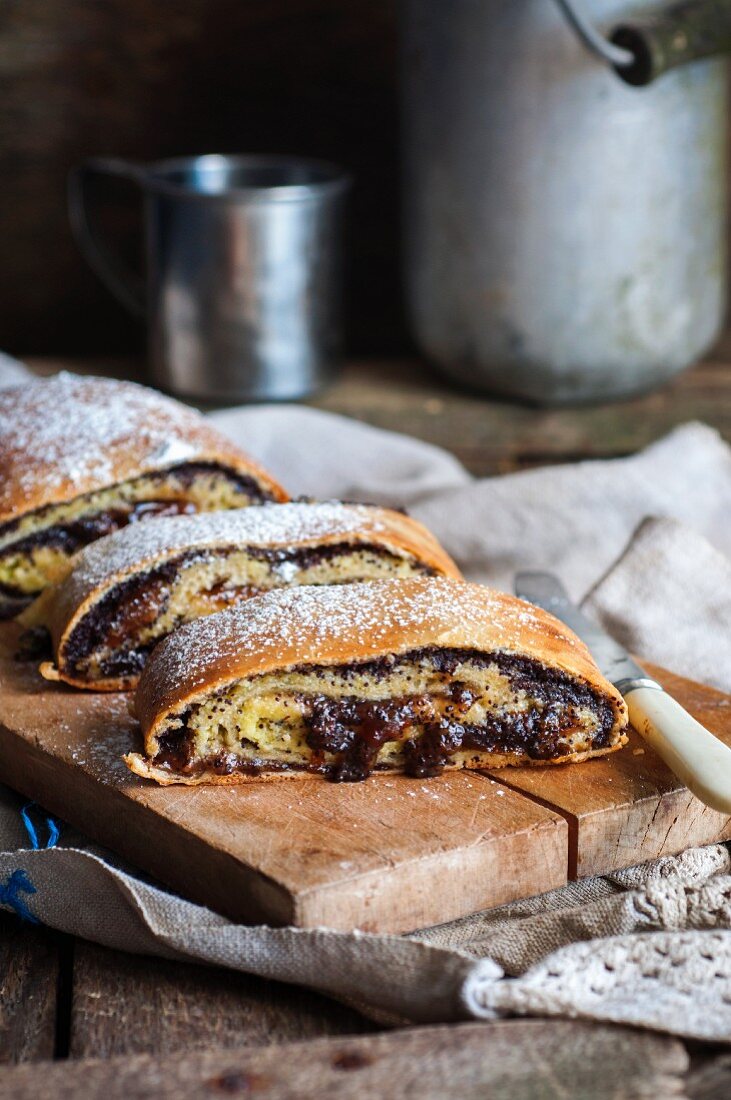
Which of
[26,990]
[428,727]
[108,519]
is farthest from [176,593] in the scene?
[26,990]

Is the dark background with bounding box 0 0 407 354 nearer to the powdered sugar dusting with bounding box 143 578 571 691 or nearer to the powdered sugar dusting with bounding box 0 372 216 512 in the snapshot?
the powdered sugar dusting with bounding box 0 372 216 512

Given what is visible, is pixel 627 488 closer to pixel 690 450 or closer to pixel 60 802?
pixel 690 450

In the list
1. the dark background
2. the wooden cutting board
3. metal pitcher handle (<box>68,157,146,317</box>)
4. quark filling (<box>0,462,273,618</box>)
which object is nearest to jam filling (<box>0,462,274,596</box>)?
quark filling (<box>0,462,273,618</box>)

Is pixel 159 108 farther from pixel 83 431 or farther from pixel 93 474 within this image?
pixel 93 474

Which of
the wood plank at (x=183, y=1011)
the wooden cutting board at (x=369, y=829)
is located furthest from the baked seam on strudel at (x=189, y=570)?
the wood plank at (x=183, y=1011)

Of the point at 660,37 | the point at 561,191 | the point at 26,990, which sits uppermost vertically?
Result: the point at 660,37

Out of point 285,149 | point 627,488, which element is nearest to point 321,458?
point 627,488

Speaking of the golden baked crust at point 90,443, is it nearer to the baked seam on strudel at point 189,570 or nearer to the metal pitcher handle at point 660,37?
the baked seam on strudel at point 189,570
